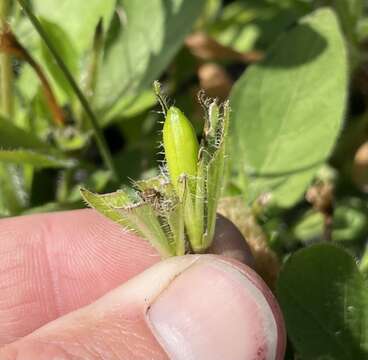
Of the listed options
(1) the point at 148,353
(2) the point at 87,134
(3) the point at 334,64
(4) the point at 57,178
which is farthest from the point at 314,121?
(1) the point at 148,353

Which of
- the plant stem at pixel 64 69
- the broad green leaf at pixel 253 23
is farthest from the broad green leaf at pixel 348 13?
the plant stem at pixel 64 69

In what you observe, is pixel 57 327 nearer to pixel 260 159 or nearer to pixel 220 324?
pixel 220 324

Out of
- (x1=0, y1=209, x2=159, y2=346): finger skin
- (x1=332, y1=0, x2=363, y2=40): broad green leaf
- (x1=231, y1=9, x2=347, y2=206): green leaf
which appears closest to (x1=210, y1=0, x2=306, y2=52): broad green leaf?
(x1=332, y1=0, x2=363, y2=40): broad green leaf

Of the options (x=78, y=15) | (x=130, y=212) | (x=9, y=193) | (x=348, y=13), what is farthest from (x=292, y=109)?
(x=130, y=212)

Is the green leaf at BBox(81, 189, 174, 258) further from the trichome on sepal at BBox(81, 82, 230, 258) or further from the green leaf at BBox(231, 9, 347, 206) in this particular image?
the green leaf at BBox(231, 9, 347, 206)

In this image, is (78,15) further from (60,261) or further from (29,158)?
(60,261)
